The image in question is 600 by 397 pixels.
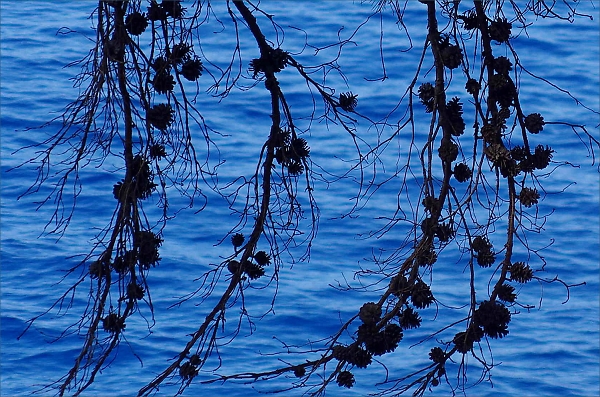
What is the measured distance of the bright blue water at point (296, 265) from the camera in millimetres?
6691

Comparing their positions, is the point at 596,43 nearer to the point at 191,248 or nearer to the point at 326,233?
the point at 326,233

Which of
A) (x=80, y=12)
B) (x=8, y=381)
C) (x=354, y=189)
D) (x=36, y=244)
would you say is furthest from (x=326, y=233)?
(x=80, y=12)

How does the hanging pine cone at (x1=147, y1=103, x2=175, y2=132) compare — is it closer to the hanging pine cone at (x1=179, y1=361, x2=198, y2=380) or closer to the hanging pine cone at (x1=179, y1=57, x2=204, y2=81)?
the hanging pine cone at (x1=179, y1=57, x2=204, y2=81)

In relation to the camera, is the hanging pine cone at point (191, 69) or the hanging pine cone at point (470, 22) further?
the hanging pine cone at point (470, 22)

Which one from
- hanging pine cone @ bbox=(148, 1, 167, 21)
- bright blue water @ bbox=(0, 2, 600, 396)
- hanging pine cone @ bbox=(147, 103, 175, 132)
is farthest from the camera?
bright blue water @ bbox=(0, 2, 600, 396)

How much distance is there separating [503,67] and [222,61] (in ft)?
25.2

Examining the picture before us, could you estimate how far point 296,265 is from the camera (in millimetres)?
7883

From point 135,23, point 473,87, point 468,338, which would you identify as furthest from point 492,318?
point 135,23

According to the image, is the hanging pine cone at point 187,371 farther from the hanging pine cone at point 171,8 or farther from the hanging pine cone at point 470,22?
the hanging pine cone at point 470,22

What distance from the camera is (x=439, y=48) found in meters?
2.71

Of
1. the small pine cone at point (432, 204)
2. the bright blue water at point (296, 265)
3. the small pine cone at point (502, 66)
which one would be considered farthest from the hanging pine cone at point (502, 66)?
the bright blue water at point (296, 265)

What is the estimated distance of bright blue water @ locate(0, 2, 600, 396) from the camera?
669 centimetres

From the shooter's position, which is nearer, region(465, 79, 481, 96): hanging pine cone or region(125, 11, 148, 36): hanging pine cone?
region(125, 11, 148, 36): hanging pine cone

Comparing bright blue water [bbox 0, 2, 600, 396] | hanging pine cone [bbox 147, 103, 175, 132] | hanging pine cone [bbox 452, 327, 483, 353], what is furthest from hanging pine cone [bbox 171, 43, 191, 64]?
bright blue water [bbox 0, 2, 600, 396]
